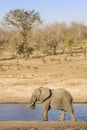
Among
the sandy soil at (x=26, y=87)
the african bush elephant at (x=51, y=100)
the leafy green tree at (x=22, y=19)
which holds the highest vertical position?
the leafy green tree at (x=22, y=19)

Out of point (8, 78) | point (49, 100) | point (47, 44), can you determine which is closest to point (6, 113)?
point (49, 100)

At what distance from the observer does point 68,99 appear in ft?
50.2

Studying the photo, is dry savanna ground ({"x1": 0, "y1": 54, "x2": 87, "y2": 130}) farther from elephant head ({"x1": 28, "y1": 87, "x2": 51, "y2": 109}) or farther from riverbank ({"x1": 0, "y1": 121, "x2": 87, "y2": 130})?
riverbank ({"x1": 0, "y1": 121, "x2": 87, "y2": 130})

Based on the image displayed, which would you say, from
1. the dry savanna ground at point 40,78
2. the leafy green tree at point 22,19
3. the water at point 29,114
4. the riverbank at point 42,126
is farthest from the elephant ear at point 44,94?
the leafy green tree at point 22,19

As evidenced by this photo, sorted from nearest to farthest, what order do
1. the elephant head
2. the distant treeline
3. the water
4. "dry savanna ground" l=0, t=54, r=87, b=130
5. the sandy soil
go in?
the elephant head, the water, the sandy soil, "dry savanna ground" l=0, t=54, r=87, b=130, the distant treeline

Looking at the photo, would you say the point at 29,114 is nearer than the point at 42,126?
No

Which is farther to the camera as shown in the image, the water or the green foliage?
the green foliage

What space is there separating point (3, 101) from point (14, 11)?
23.8 meters

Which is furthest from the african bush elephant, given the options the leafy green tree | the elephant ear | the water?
the leafy green tree

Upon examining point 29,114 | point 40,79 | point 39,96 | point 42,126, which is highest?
point 39,96

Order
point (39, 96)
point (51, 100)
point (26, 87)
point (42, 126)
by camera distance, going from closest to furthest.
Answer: point (42, 126)
point (39, 96)
point (51, 100)
point (26, 87)

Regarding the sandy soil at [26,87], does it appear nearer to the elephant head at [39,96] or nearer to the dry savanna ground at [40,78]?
the dry savanna ground at [40,78]

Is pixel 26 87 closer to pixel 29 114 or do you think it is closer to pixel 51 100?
pixel 29 114

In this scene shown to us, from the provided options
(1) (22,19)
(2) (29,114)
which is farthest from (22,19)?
(2) (29,114)
